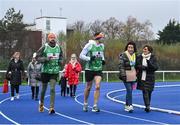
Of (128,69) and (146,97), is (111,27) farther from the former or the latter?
(128,69)

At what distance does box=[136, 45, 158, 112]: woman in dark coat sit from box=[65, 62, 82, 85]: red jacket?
27.0ft

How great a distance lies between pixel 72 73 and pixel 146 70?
28.1ft

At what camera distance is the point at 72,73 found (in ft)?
77.0

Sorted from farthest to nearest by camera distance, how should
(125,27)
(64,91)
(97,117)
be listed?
1. (125,27)
2. (64,91)
3. (97,117)

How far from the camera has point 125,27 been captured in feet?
274

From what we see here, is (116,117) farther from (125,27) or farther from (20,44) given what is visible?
(125,27)

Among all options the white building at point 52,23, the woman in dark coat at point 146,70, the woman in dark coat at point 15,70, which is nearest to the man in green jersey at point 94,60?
the woman in dark coat at point 146,70

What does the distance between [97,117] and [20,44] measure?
62.0 metres

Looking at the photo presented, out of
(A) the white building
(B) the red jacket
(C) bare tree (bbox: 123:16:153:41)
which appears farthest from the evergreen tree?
(B) the red jacket

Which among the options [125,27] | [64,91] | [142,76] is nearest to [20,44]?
[125,27]

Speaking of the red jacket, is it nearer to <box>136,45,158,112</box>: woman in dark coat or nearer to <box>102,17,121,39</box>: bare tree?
<box>136,45,158,112</box>: woman in dark coat

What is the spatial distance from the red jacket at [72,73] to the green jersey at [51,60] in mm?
8825

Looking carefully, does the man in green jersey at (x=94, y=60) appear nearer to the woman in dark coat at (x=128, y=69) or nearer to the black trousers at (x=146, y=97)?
the woman in dark coat at (x=128, y=69)

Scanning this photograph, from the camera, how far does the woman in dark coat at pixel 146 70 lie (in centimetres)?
1515
